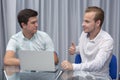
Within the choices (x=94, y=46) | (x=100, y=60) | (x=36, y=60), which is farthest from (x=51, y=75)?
(x=94, y=46)

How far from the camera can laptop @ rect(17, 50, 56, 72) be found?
2.10 meters

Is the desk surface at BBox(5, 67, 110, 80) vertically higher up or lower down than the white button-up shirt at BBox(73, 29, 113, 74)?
lower down

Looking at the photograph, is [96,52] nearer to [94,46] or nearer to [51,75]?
[94,46]

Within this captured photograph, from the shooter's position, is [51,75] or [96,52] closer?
[51,75]

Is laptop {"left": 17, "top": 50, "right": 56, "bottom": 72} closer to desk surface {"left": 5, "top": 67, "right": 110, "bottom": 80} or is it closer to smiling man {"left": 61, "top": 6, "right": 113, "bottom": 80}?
desk surface {"left": 5, "top": 67, "right": 110, "bottom": 80}

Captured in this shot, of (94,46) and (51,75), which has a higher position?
(94,46)

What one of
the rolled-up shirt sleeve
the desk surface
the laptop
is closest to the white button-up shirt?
the rolled-up shirt sleeve

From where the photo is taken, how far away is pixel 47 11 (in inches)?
149

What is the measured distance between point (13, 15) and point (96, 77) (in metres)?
2.01

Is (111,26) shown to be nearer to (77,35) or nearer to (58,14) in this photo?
(77,35)

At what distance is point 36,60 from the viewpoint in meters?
2.14

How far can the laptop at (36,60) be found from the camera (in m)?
2.10

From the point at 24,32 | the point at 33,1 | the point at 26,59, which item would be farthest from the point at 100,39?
the point at 33,1

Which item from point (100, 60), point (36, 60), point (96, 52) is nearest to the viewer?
point (36, 60)
